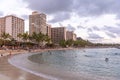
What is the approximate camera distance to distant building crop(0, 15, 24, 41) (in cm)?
17612

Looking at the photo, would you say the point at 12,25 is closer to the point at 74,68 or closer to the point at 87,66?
the point at 87,66

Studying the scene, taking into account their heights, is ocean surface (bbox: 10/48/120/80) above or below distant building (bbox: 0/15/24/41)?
below

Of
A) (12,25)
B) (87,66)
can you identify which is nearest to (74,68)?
(87,66)

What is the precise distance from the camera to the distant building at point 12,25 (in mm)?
176125

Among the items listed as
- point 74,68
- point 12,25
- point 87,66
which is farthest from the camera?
point 12,25

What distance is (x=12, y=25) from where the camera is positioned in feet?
579

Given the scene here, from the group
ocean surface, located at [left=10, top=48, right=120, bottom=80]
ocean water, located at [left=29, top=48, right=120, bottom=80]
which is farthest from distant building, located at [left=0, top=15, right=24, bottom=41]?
→ ocean surface, located at [left=10, top=48, right=120, bottom=80]

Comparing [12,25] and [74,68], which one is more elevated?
[12,25]

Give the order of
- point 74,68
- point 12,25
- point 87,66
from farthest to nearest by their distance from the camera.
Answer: point 12,25 < point 87,66 < point 74,68

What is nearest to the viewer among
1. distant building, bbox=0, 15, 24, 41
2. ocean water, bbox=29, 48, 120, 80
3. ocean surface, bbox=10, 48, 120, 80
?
ocean surface, bbox=10, 48, 120, 80

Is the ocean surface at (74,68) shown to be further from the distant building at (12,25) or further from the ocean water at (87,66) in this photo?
the distant building at (12,25)

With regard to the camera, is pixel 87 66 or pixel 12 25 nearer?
pixel 87 66

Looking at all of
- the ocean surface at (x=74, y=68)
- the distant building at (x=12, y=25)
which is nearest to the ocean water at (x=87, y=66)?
the ocean surface at (x=74, y=68)

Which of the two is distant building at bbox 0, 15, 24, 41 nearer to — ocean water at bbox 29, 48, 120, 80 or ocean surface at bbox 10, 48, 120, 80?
ocean water at bbox 29, 48, 120, 80
